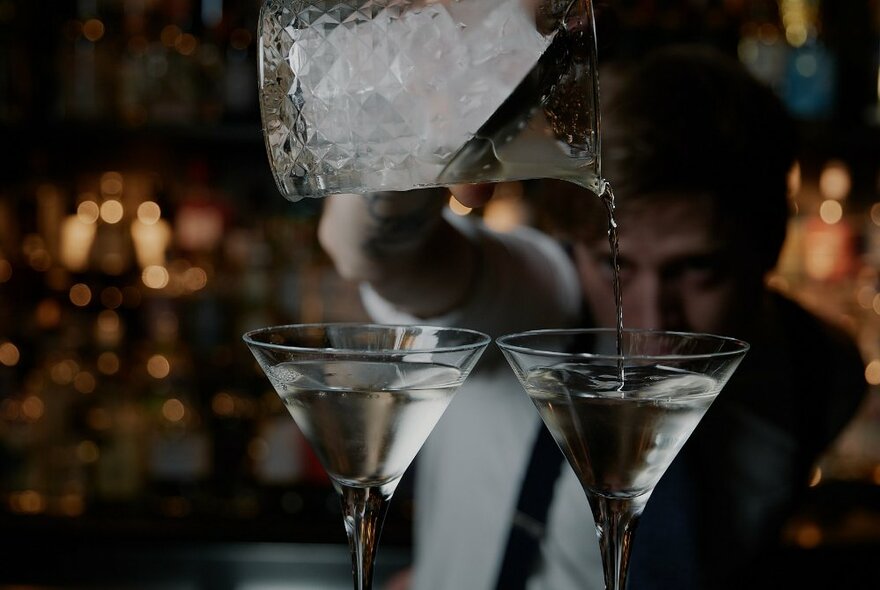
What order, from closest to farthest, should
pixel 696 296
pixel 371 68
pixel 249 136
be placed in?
pixel 371 68 → pixel 696 296 → pixel 249 136

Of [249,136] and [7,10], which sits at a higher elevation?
[7,10]

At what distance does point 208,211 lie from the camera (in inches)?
77.0

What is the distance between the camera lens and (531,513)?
121cm

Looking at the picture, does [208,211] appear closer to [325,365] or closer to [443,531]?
[443,531]

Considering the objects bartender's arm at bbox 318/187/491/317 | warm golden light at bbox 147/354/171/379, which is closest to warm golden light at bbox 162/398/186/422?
warm golden light at bbox 147/354/171/379

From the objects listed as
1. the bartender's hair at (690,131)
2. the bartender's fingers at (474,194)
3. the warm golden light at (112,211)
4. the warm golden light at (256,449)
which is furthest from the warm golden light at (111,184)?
the bartender's fingers at (474,194)

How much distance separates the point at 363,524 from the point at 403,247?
1.61 feet

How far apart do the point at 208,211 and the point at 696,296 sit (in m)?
1.03

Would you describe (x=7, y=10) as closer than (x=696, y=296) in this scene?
No

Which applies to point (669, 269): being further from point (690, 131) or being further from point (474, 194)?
point (474, 194)

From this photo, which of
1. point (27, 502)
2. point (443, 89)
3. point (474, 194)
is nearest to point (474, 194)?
point (474, 194)

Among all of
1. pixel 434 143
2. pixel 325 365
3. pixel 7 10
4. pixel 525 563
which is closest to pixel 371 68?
pixel 434 143

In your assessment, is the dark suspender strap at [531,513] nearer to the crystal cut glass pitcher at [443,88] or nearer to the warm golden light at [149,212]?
the crystal cut glass pitcher at [443,88]

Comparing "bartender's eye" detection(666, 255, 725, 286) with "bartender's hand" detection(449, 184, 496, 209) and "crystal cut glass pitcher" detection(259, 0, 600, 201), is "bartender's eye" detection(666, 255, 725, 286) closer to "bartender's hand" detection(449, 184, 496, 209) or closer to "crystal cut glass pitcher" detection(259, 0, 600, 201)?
"bartender's hand" detection(449, 184, 496, 209)
